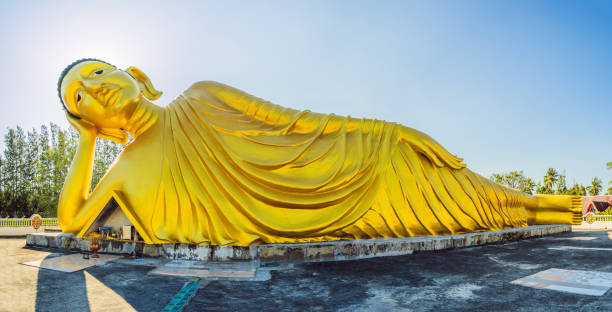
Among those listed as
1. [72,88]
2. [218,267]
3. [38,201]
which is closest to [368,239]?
[218,267]

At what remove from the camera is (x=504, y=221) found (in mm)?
7535

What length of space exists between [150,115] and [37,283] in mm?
2979

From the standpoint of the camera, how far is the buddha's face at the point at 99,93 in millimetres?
5344

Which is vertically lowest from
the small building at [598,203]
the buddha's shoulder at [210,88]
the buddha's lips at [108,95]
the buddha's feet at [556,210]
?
the small building at [598,203]

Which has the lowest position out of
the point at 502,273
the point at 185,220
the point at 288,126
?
the point at 502,273

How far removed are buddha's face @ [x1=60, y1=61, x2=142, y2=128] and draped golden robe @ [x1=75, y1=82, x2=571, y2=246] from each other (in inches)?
20.2

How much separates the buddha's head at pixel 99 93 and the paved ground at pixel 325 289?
212 cm

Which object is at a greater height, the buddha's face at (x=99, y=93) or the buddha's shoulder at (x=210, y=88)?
the buddha's shoulder at (x=210, y=88)

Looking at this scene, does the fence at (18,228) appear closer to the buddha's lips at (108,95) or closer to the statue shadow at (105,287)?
the buddha's lips at (108,95)

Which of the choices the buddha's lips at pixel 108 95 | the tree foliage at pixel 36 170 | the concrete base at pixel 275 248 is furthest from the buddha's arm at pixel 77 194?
the tree foliage at pixel 36 170

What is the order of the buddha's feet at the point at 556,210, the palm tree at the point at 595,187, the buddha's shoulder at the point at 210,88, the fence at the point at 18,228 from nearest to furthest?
the buddha's shoulder at the point at 210,88
the buddha's feet at the point at 556,210
the fence at the point at 18,228
the palm tree at the point at 595,187

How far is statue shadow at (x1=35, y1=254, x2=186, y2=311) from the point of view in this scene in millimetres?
2729

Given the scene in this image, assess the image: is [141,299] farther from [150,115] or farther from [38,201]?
[38,201]

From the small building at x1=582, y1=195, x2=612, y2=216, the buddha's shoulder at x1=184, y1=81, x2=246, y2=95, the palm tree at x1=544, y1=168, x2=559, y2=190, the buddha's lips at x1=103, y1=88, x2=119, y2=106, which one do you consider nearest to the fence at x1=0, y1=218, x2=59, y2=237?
the buddha's lips at x1=103, y1=88, x2=119, y2=106
